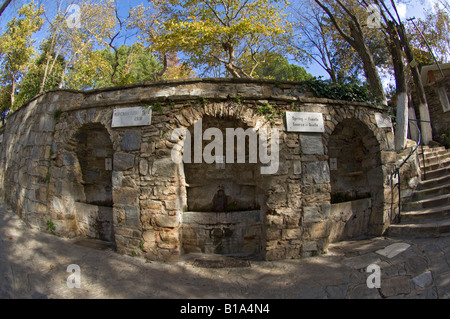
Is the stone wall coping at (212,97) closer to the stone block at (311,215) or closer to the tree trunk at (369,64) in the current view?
the stone block at (311,215)

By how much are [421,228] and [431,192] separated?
5.14 feet

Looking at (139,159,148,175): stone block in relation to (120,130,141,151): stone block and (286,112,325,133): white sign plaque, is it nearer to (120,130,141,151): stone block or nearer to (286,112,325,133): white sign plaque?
(120,130,141,151): stone block

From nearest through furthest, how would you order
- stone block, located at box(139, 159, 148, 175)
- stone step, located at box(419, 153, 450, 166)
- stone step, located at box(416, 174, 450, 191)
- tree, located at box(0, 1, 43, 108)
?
1. stone block, located at box(139, 159, 148, 175)
2. stone step, located at box(416, 174, 450, 191)
3. stone step, located at box(419, 153, 450, 166)
4. tree, located at box(0, 1, 43, 108)

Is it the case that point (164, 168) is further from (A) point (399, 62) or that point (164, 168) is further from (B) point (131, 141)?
(A) point (399, 62)

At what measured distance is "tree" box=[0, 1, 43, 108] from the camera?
11.8 meters

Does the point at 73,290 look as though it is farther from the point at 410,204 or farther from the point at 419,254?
the point at 410,204

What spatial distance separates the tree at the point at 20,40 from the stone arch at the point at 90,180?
37.6 feet

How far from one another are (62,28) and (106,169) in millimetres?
12092

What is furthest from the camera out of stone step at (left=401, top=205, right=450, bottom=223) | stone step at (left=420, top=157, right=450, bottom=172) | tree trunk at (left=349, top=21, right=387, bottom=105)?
tree trunk at (left=349, top=21, right=387, bottom=105)

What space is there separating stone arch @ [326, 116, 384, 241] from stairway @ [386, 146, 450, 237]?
1.71ft

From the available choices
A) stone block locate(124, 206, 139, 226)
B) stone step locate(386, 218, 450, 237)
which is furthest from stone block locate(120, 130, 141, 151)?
stone step locate(386, 218, 450, 237)

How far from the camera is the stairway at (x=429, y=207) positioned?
4.19m

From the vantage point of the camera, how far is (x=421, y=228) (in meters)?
4.21

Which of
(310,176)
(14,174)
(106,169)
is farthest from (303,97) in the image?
(14,174)
